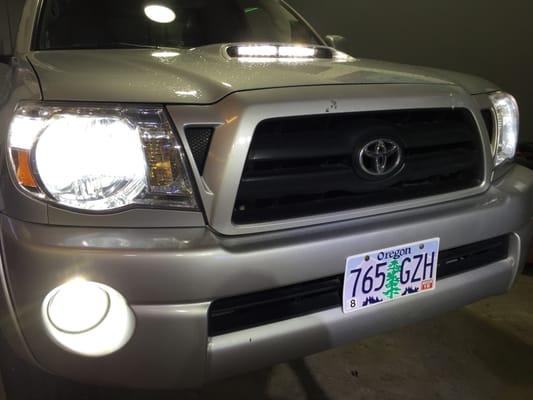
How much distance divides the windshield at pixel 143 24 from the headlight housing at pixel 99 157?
0.91 metres

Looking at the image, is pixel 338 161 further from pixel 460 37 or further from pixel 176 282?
pixel 460 37

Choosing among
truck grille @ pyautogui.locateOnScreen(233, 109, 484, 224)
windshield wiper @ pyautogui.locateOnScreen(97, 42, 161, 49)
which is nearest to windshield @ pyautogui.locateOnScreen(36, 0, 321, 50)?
windshield wiper @ pyautogui.locateOnScreen(97, 42, 161, 49)

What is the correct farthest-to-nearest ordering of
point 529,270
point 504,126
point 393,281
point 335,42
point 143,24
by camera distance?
1. point 529,270
2. point 335,42
3. point 143,24
4. point 504,126
5. point 393,281

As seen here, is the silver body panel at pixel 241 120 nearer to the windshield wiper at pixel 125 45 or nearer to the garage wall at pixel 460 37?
the windshield wiper at pixel 125 45

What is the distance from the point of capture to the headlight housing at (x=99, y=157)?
3.89 feet

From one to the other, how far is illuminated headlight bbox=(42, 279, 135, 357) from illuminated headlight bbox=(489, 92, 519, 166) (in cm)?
133

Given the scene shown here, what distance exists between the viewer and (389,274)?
1437mm

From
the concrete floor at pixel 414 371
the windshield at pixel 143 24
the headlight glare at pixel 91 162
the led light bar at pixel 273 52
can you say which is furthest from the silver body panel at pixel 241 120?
the windshield at pixel 143 24

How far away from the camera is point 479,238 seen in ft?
5.16

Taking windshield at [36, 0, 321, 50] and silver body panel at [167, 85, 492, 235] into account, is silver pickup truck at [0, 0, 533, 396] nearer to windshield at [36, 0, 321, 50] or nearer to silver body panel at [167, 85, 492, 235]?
silver body panel at [167, 85, 492, 235]

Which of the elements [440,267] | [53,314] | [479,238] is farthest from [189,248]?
[479,238]

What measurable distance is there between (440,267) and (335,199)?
1.48ft

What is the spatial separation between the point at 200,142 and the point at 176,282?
340 mm

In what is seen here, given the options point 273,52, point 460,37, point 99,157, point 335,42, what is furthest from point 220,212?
point 460,37
